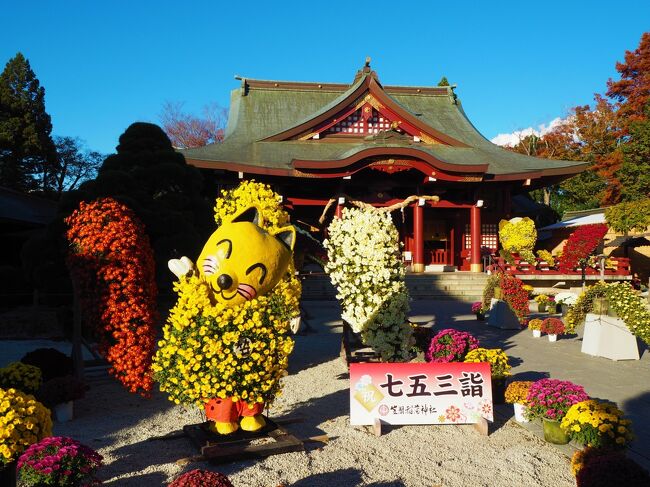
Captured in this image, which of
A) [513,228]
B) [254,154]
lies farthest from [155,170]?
[513,228]

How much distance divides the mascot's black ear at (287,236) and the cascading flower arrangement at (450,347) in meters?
3.59

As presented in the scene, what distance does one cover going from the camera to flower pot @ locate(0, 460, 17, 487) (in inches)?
162

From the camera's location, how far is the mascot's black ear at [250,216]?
18.3ft

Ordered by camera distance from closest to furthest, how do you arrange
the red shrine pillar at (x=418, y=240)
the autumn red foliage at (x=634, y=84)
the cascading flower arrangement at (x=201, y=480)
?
the cascading flower arrangement at (x=201, y=480), the red shrine pillar at (x=418, y=240), the autumn red foliage at (x=634, y=84)

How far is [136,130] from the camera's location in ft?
38.0

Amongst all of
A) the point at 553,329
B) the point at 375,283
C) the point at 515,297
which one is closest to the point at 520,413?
the point at 375,283

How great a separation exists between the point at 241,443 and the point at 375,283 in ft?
11.1

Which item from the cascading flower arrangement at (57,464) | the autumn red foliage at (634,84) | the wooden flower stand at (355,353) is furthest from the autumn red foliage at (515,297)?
the autumn red foliage at (634,84)

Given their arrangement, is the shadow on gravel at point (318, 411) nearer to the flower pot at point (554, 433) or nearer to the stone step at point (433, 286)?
the flower pot at point (554, 433)

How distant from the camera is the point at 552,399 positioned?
5859 mm

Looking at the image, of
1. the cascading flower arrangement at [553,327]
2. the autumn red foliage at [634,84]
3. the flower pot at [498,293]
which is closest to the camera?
the cascading flower arrangement at [553,327]

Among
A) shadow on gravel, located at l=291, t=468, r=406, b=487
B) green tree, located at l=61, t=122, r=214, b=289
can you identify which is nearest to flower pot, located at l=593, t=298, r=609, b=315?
shadow on gravel, located at l=291, t=468, r=406, b=487

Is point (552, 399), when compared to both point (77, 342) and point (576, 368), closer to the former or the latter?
point (576, 368)

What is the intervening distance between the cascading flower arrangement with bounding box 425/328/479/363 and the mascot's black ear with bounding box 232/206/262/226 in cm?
398
